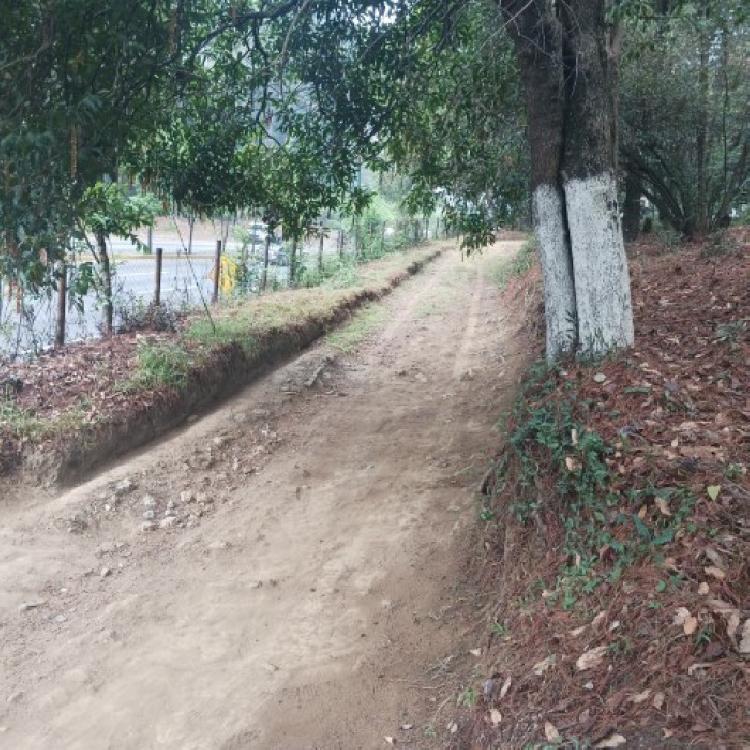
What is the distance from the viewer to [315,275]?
56.3ft

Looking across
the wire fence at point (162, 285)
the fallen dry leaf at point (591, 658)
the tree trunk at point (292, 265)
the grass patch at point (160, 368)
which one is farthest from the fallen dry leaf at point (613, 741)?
the tree trunk at point (292, 265)

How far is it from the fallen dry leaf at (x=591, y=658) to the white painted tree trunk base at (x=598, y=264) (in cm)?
295

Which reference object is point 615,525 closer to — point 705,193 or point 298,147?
point 298,147

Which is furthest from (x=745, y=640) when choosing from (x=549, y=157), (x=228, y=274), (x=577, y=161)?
(x=228, y=274)

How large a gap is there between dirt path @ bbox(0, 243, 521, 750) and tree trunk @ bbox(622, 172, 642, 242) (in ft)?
25.5

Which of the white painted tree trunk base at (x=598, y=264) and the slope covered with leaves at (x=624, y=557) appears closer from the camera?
the slope covered with leaves at (x=624, y=557)

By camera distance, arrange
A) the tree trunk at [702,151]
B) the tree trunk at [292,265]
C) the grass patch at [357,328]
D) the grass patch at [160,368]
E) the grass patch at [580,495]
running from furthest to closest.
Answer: the tree trunk at [292,265]
the tree trunk at [702,151]
the grass patch at [357,328]
the grass patch at [160,368]
the grass patch at [580,495]

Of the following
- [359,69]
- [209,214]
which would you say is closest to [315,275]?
[209,214]

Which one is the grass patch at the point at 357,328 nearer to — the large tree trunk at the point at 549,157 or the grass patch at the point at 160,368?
the grass patch at the point at 160,368

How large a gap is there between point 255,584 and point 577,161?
406 centimetres

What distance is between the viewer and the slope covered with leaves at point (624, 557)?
2.91 m

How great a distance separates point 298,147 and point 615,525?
629 centimetres

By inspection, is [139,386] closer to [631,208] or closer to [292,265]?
[292,265]

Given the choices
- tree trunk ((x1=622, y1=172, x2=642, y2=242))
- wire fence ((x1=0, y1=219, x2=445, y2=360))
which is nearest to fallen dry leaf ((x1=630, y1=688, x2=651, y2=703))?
wire fence ((x1=0, y1=219, x2=445, y2=360))
